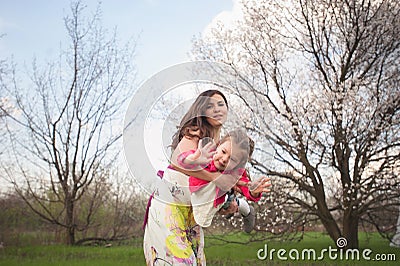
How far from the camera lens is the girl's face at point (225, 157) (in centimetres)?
158

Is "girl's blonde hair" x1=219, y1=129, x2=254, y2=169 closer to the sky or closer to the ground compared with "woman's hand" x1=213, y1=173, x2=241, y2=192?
closer to the sky

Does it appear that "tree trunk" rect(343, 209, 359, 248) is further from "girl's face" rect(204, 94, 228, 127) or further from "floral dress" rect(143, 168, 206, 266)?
"girl's face" rect(204, 94, 228, 127)

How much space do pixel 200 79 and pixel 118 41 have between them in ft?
25.2

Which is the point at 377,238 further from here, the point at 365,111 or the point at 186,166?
the point at 186,166

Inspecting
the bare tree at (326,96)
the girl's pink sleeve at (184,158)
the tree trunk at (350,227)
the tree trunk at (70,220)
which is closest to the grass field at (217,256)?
the tree trunk at (350,227)

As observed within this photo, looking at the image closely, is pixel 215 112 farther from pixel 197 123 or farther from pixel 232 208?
pixel 232 208

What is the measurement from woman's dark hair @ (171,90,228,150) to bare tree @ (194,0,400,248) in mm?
4460

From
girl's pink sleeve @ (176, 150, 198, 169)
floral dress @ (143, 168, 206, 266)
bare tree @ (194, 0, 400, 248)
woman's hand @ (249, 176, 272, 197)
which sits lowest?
floral dress @ (143, 168, 206, 266)

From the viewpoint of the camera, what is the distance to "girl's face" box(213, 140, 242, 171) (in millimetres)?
1585

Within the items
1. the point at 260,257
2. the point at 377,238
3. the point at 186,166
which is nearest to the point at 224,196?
the point at 186,166

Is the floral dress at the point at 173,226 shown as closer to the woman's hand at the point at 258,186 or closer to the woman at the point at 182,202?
the woman at the point at 182,202

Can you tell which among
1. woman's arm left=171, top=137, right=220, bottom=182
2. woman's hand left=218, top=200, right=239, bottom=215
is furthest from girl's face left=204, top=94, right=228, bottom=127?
woman's hand left=218, top=200, right=239, bottom=215

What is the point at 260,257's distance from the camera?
652 cm

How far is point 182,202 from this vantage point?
73.9 inches
